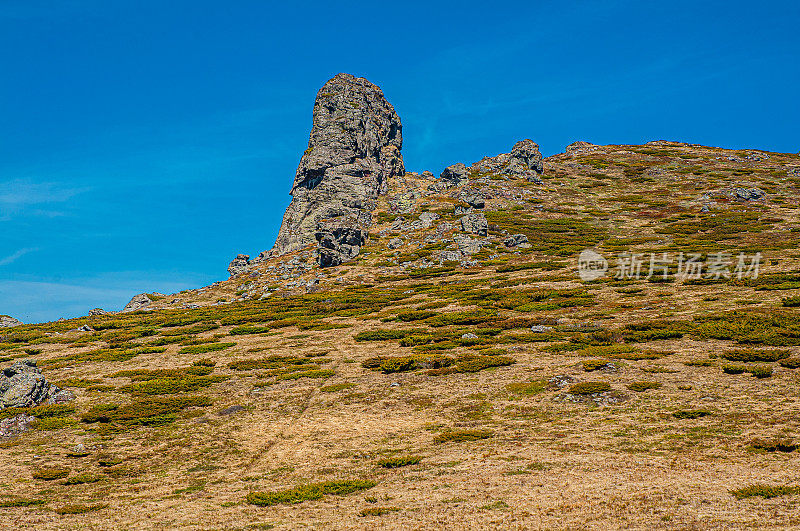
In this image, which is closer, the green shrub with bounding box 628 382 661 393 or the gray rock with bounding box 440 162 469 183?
the green shrub with bounding box 628 382 661 393

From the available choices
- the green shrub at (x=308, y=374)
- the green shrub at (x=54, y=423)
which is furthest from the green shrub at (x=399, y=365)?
the green shrub at (x=54, y=423)

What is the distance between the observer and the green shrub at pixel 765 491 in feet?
49.4

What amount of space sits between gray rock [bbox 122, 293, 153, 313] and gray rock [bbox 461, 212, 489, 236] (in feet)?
168

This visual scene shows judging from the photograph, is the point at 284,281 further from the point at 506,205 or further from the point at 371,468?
the point at 371,468

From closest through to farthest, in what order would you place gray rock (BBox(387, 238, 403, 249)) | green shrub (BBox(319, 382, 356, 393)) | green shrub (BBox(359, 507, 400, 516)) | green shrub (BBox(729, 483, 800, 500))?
green shrub (BBox(729, 483, 800, 500)), green shrub (BBox(359, 507, 400, 516)), green shrub (BBox(319, 382, 356, 393)), gray rock (BBox(387, 238, 403, 249))

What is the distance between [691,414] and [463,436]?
9.49m

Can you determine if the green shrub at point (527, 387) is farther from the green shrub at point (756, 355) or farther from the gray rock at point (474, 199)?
the gray rock at point (474, 199)

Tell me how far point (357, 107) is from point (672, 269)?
9067 cm

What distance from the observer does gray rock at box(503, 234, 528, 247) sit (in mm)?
81688

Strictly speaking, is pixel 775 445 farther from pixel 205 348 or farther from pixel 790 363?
pixel 205 348

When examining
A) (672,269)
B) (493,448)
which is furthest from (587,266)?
(493,448)

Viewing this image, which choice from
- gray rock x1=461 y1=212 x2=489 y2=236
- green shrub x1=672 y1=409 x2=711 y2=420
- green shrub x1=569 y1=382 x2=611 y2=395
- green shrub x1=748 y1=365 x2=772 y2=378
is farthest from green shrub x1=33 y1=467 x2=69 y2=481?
gray rock x1=461 y1=212 x2=489 y2=236

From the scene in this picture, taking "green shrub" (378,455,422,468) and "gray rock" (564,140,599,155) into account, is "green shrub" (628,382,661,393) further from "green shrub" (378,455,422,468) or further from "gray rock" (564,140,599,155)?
"gray rock" (564,140,599,155)

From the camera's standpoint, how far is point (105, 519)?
18.1 metres
